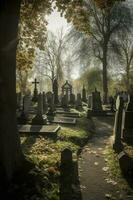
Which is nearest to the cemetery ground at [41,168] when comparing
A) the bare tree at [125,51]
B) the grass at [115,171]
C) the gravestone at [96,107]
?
the grass at [115,171]

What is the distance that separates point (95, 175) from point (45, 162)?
4.20ft

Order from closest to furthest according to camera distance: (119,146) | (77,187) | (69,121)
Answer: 1. (77,187)
2. (119,146)
3. (69,121)

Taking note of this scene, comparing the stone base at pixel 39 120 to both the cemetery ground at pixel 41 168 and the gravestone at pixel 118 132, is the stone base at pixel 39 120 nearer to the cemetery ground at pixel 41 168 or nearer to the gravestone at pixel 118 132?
the cemetery ground at pixel 41 168

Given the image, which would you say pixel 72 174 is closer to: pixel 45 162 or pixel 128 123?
pixel 45 162

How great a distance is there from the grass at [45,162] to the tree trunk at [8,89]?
1.70 feet

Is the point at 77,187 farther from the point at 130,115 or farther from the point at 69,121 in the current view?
the point at 69,121

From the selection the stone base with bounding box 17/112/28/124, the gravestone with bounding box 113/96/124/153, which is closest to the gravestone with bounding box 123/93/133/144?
the gravestone with bounding box 113/96/124/153

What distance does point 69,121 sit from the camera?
15.9 meters

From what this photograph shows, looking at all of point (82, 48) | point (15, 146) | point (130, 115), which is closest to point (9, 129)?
point (15, 146)

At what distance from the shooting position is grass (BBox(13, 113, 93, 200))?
19.8 feet

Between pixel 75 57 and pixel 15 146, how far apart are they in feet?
107

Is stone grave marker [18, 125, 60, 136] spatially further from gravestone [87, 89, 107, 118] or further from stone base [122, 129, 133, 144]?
gravestone [87, 89, 107, 118]

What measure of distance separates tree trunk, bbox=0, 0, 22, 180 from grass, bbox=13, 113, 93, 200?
1.70ft

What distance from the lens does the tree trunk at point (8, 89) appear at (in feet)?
20.9
